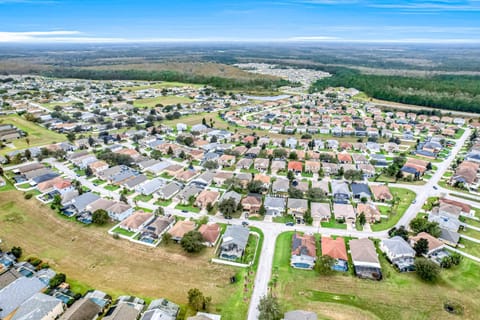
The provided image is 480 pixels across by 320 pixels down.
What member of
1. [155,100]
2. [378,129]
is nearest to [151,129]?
[155,100]

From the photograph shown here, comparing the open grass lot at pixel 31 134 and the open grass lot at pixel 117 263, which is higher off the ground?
the open grass lot at pixel 31 134

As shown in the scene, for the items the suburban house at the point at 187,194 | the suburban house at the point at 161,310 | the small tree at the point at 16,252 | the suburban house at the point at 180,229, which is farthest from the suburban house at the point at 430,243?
the small tree at the point at 16,252

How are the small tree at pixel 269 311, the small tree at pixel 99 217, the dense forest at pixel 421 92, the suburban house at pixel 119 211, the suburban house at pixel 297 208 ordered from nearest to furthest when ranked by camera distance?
the small tree at pixel 269 311
the small tree at pixel 99 217
the suburban house at pixel 119 211
the suburban house at pixel 297 208
the dense forest at pixel 421 92

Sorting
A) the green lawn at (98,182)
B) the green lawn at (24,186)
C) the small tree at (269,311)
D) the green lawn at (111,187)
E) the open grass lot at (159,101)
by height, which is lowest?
the green lawn at (111,187)

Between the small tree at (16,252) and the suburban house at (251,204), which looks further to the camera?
the suburban house at (251,204)

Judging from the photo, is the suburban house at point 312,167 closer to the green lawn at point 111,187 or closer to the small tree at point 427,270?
the small tree at point 427,270

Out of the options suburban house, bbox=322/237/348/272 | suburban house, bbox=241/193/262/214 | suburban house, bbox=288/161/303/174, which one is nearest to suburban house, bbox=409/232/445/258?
suburban house, bbox=322/237/348/272
